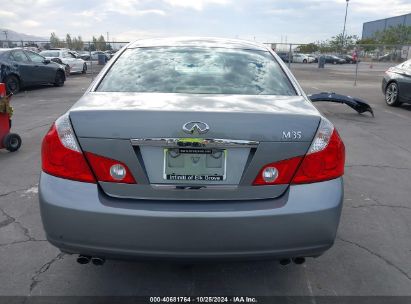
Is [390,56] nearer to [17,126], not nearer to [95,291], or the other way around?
[17,126]

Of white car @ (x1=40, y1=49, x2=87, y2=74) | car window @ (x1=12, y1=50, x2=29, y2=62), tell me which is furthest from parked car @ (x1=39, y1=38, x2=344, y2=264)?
white car @ (x1=40, y1=49, x2=87, y2=74)

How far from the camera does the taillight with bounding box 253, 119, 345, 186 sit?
2385mm

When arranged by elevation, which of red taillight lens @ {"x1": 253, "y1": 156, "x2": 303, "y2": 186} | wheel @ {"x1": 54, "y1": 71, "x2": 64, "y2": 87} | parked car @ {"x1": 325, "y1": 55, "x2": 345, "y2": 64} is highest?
red taillight lens @ {"x1": 253, "y1": 156, "x2": 303, "y2": 186}

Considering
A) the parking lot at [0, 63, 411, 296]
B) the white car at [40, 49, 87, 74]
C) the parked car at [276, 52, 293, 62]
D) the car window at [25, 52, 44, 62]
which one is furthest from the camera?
the parked car at [276, 52, 293, 62]

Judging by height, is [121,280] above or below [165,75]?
below

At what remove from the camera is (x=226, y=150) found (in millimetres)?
2318

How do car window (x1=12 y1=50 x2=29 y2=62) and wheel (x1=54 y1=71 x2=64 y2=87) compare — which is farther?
wheel (x1=54 y1=71 x2=64 y2=87)

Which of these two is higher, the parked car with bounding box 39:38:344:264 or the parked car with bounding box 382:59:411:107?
the parked car with bounding box 39:38:344:264

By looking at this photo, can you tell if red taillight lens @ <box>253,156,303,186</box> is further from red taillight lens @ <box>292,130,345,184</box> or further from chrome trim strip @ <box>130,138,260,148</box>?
chrome trim strip @ <box>130,138,260,148</box>

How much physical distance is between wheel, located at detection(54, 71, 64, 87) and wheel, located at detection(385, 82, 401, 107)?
40.9 feet

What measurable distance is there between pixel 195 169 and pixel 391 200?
312 centimetres

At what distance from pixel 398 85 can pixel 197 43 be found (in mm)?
9570

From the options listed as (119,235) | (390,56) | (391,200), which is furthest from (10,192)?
(390,56)

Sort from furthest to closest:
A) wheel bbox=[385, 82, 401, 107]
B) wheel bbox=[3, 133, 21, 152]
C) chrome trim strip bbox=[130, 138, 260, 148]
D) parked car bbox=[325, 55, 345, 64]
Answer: parked car bbox=[325, 55, 345, 64] → wheel bbox=[385, 82, 401, 107] → wheel bbox=[3, 133, 21, 152] → chrome trim strip bbox=[130, 138, 260, 148]
